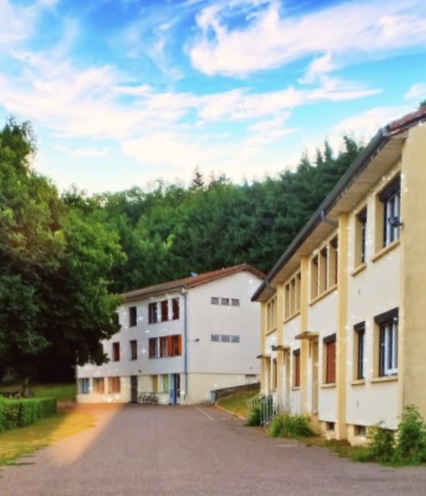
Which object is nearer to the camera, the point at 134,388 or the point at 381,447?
the point at 381,447

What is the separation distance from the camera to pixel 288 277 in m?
35.5

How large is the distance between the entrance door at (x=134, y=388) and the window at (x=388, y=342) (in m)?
50.0

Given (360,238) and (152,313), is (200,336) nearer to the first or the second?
(152,313)

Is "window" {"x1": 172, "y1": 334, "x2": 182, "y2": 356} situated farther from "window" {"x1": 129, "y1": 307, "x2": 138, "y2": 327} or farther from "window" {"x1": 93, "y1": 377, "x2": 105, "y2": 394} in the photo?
"window" {"x1": 93, "y1": 377, "x2": 105, "y2": 394}

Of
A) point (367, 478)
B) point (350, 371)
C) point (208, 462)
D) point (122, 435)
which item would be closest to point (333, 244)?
point (350, 371)

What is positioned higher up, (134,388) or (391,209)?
(391,209)

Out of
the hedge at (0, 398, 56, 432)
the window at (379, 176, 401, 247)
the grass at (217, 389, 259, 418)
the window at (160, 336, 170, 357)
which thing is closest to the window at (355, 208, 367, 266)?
the window at (379, 176, 401, 247)

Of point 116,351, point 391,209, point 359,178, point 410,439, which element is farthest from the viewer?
point 116,351

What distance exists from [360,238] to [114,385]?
169 ft

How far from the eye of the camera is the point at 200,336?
60.9m

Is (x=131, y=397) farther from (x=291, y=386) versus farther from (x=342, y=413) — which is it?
(x=342, y=413)

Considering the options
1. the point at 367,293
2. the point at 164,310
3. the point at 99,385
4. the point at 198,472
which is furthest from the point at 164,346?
the point at 198,472

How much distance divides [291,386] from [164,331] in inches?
1262

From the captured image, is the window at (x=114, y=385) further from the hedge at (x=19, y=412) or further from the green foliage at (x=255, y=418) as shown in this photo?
the green foliage at (x=255, y=418)
